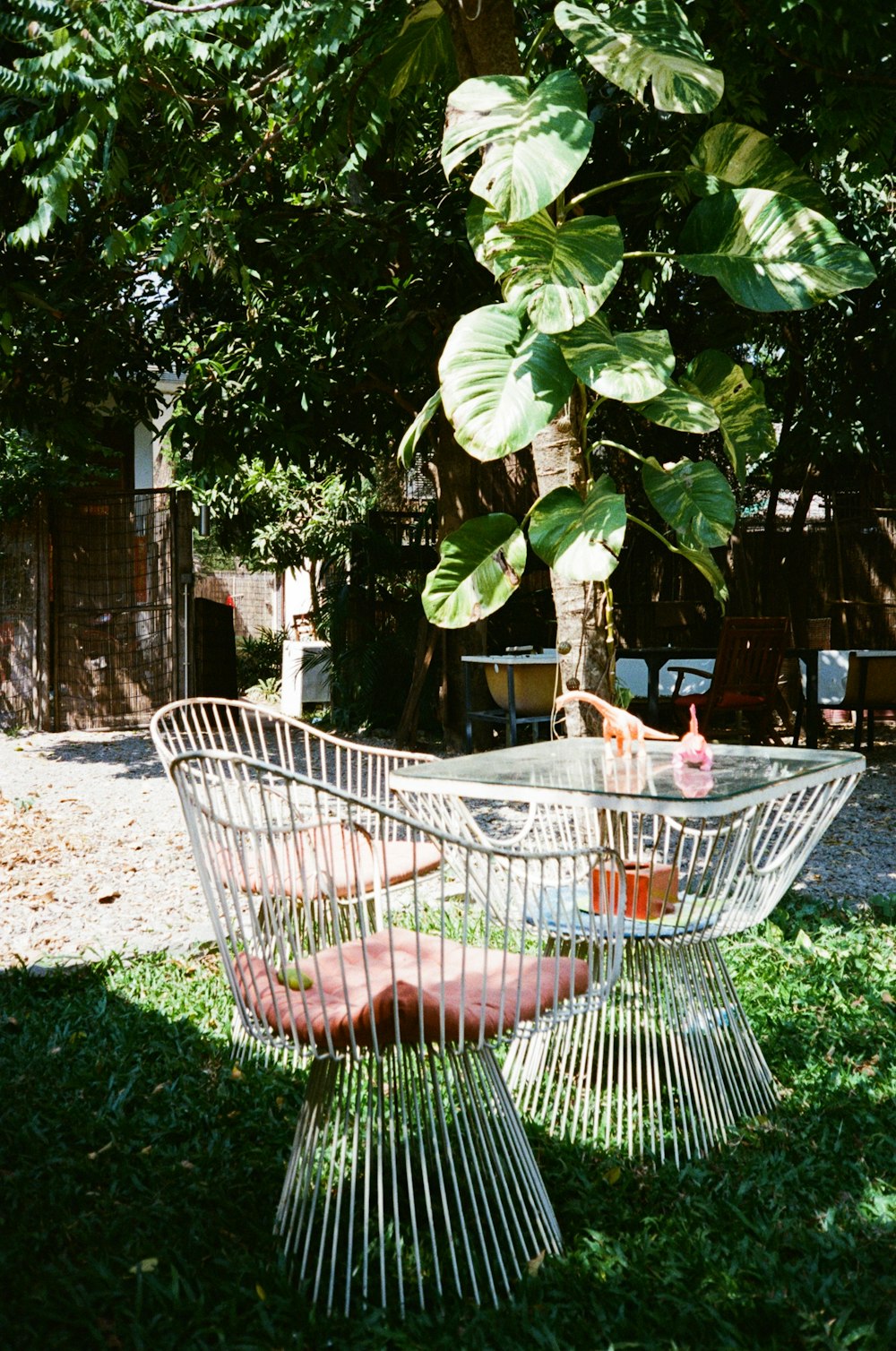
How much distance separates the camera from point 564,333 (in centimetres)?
301

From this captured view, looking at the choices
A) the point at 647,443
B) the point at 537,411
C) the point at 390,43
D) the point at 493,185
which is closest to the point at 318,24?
the point at 390,43

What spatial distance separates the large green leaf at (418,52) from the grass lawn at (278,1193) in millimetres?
3207

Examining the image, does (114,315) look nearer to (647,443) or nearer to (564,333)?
(647,443)

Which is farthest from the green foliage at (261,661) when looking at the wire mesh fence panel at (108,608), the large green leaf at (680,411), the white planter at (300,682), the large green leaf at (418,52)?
the large green leaf at (680,411)

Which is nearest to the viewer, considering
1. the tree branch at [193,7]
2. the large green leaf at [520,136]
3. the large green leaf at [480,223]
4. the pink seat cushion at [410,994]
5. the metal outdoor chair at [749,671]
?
the pink seat cushion at [410,994]

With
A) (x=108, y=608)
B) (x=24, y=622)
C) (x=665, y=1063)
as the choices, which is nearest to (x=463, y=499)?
(x=108, y=608)

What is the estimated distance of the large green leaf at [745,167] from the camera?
3174mm

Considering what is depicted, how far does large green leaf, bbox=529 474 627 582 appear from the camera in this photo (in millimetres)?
2938

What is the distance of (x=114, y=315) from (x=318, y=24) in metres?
4.25

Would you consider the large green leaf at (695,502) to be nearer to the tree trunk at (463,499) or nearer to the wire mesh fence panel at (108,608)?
the tree trunk at (463,499)

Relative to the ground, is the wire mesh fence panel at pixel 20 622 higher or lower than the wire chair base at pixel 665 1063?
higher

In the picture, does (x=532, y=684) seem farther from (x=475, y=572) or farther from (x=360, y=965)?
(x=360, y=965)

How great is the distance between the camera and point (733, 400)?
11.0 ft

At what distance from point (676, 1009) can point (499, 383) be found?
1.56 meters
